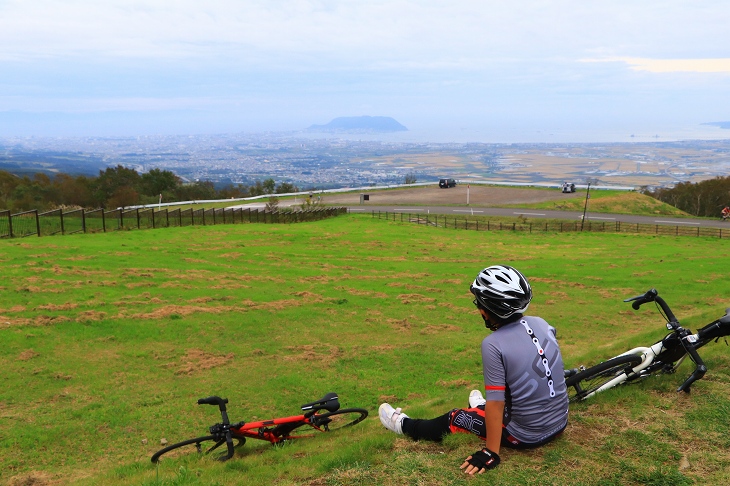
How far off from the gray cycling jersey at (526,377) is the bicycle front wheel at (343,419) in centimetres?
290

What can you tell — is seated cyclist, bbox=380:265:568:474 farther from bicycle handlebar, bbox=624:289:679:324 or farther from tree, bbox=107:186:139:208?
tree, bbox=107:186:139:208

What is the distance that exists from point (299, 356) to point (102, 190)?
92330 millimetres

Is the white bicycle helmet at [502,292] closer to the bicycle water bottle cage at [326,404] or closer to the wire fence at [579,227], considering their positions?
the bicycle water bottle cage at [326,404]

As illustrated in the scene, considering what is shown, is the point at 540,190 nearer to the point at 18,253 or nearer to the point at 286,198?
the point at 286,198

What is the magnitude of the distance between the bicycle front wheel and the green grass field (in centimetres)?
22

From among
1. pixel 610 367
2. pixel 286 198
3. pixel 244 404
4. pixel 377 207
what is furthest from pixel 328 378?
pixel 286 198

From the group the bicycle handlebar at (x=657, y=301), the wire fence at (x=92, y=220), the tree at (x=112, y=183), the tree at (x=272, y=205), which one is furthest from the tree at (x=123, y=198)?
the bicycle handlebar at (x=657, y=301)

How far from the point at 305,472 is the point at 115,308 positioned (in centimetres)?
1274

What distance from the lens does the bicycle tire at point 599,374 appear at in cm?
723

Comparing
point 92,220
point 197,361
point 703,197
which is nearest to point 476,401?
point 197,361

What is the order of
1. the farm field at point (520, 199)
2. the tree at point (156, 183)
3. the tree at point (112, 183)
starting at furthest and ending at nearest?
the tree at point (156, 183) < the tree at point (112, 183) < the farm field at point (520, 199)

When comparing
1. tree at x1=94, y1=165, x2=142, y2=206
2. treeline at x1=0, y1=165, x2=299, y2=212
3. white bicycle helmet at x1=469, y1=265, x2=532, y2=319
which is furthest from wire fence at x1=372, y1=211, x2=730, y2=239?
tree at x1=94, y1=165, x2=142, y2=206

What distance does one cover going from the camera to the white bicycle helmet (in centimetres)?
514

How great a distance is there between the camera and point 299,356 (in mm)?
13492
